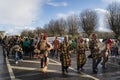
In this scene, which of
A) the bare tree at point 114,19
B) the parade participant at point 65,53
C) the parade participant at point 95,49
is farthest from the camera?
the bare tree at point 114,19

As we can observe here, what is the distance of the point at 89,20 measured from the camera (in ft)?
217

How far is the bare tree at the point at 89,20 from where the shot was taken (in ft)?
215

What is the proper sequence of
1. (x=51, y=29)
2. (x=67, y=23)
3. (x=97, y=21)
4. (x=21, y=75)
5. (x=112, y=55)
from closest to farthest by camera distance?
(x=21, y=75) < (x=112, y=55) < (x=97, y=21) < (x=67, y=23) < (x=51, y=29)

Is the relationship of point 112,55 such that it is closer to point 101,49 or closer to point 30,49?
point 30,49

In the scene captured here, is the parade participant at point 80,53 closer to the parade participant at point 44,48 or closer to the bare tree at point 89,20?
the parade participant at point 44,48

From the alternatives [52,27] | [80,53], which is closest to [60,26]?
[52,27]

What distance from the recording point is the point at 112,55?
2589 centimetres

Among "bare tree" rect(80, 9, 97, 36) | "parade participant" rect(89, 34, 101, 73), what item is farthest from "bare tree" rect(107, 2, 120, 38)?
"parade participant" rect(89, 34, 101, 73)

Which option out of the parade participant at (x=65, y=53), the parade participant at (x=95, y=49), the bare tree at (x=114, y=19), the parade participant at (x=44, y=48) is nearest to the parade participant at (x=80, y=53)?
the parade participant at (x=95, y=49)

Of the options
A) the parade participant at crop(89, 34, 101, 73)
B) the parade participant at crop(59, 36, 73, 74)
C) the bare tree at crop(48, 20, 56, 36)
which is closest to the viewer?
the parade participant at crop(59, 36, 73, 74)

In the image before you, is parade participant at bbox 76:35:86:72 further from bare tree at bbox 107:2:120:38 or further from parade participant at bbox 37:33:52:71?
Result: bare tree at bbox 107:2:120:38

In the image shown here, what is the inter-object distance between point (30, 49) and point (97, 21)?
44272mm

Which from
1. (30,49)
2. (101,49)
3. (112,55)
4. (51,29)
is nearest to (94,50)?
(101,49)

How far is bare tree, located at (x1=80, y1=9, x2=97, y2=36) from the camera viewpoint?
65562mm
